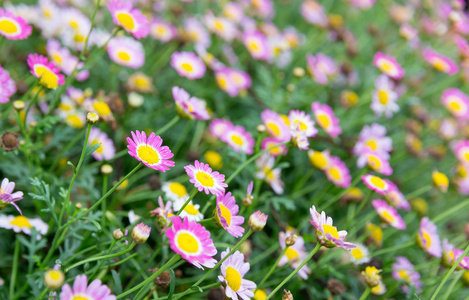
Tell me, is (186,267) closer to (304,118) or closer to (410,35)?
(304,118)

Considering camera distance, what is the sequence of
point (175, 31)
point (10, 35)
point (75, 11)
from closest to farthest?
point (10, 35) → point (75, 11) → point (175, 31)

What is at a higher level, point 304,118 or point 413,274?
point 304,118

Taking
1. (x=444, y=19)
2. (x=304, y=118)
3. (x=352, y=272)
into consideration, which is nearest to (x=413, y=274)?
(x=352, y=272)

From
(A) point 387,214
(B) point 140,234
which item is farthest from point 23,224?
(A) point 387,214

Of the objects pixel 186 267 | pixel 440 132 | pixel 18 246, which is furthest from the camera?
pixel 440 132

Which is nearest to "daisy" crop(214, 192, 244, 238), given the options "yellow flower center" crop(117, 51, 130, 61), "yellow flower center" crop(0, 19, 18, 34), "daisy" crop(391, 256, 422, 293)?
"daisy" crop(391, 256, 422, 293)

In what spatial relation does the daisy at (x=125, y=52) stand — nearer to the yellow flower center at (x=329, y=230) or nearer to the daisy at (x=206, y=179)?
the daisy at (x=206, y=179)

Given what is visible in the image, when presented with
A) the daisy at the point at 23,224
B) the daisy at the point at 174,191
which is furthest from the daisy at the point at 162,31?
the daisy at the point at 23,224
